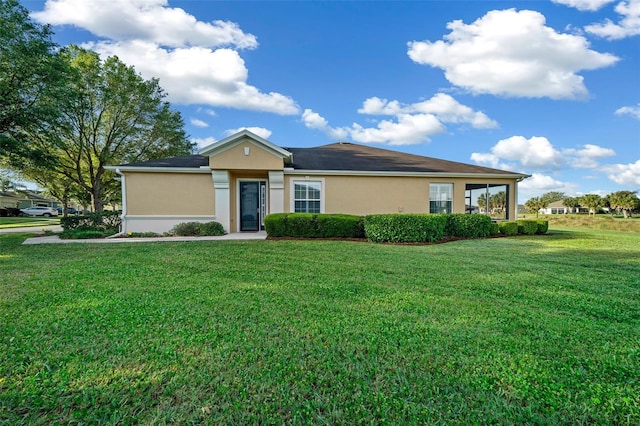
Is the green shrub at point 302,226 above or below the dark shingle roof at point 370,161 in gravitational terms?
below

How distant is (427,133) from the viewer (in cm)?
3275

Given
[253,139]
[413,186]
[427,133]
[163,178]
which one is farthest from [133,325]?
[427,133]

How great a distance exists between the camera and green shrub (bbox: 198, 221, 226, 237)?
1216cm

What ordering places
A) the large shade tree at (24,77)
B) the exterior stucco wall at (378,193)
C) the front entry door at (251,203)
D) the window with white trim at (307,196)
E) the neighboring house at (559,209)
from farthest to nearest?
the neighboring house at (559,209)
the front entry door at (251,203)
the exterior stucco wall at (378,193)
the window with white trim at (307,196)
the large shade tree at (24,77)

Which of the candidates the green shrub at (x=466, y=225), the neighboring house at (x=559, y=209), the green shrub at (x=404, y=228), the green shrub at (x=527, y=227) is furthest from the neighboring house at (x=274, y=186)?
the neighboring house at (x=559, y=209)

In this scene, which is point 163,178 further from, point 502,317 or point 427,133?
point 427,133

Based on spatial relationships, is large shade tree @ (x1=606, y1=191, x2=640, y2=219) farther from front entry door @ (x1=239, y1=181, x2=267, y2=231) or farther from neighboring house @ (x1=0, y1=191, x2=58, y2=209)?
neighboring house @ (x1=0, y1=191, x2=58, y2=209)

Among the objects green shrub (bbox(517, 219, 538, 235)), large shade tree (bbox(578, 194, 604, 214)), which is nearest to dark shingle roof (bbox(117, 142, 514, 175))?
green shrub (bbox(517, 219, 538, 235))

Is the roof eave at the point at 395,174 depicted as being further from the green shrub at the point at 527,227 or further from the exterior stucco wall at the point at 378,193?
the green shrub at the point at 527,227

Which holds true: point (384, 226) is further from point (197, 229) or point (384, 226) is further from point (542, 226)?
point (542, 226)

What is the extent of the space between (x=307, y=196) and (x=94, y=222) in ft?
33.5

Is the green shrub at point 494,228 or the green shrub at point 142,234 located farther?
the green shrub at point 494,228

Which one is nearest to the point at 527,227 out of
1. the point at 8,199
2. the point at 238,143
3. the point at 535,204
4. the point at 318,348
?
the point at 238,143

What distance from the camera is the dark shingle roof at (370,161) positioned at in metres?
13.8
